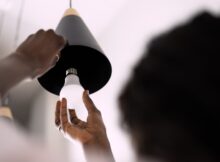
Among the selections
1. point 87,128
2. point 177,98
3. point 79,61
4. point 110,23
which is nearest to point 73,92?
point 79,61

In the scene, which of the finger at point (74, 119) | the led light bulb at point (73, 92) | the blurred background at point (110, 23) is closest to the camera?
the led light bulb at point (73, 92)

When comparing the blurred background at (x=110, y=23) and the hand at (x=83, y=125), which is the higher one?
the blurred background at (x=110, y=23)

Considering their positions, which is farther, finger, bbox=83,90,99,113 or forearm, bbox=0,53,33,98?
finger, bbox=83,90,99,113

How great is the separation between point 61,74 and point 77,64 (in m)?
0.05

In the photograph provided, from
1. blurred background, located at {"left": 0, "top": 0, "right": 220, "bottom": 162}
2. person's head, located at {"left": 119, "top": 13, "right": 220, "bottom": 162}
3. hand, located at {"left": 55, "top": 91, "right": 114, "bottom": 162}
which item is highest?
blurred background, located at {"left": 0, "top": 0, "right": 220, "bottom": 162}

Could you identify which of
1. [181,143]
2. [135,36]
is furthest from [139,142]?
[135,36]

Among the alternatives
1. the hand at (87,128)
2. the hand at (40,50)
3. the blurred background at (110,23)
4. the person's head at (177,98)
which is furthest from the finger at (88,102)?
the blurred background at (110,23)

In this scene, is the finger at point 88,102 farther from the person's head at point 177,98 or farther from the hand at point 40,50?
the person's head at point 177,98

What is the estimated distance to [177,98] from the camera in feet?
1.39

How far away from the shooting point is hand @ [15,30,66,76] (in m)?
0.65

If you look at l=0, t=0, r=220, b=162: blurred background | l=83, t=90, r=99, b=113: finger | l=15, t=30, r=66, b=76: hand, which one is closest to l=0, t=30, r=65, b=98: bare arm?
l=15, t=30, r=66, b=76: hand

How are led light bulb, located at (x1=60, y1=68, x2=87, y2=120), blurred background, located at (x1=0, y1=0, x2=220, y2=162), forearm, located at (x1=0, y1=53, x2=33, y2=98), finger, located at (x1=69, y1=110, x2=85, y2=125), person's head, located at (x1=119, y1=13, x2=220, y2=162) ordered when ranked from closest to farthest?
person's head, located at (x1=119, y1=13, x2=220, y2=162) < forearm, located at (x1=0, y1=53, x2=33, y2=98) < led light bulb, located at (x1=60, y1=68, x2=87, y2=120) < finger, located at (x1=69, y1=110, x2=85, y2=125) < blurred background, located at (x1=0, y1=0, x2=220, y2=162)

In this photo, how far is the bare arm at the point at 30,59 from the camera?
593mm

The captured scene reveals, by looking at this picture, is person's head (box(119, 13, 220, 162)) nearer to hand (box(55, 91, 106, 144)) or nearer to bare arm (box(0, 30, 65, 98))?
bare arm (box(0, 30, 65, 98))
